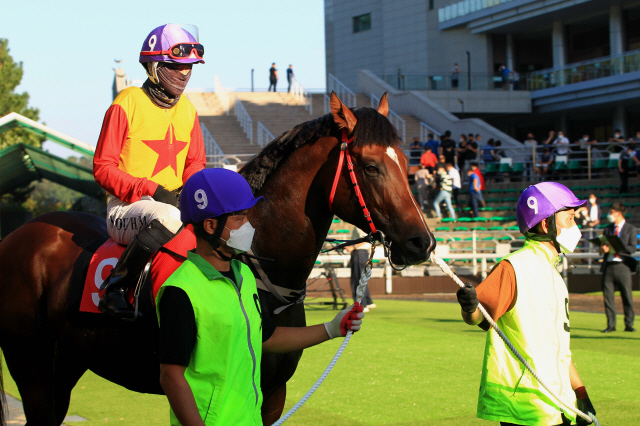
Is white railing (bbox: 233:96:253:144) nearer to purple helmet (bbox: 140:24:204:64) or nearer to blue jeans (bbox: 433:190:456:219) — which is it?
blue jeans (bbox: 433:190:456:219)

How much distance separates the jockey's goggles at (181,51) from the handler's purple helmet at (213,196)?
53.4 inches

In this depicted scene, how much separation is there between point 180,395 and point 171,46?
6.35 ft

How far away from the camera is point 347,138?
10.7 ft

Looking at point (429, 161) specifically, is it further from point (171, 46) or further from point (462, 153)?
point (171, 46)

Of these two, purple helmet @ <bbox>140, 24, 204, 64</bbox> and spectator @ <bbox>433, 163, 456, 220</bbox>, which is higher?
purple helmet @ <bbox>140, 24, 204, 64</bbox>

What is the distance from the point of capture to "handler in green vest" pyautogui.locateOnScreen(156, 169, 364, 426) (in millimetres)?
2100

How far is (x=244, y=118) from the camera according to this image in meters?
28.4

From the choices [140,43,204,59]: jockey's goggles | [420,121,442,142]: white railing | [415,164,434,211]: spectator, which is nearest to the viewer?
[140,43,204,59]: jockey's goggles

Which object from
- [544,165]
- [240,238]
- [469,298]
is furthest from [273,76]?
[240,238]

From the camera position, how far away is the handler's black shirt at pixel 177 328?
2.09 m

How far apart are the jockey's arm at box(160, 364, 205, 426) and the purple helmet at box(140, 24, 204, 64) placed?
1.82 metres

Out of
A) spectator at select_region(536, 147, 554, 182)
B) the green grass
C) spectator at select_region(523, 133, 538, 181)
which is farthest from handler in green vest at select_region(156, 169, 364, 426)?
spectator at select_region(523, 133, 538, 181)

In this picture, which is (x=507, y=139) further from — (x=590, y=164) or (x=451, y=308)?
(x=451, y=308)

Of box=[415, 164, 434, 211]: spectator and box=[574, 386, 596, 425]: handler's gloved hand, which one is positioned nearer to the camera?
box=[574, 386, 596, 425]: handler's gloved hand
